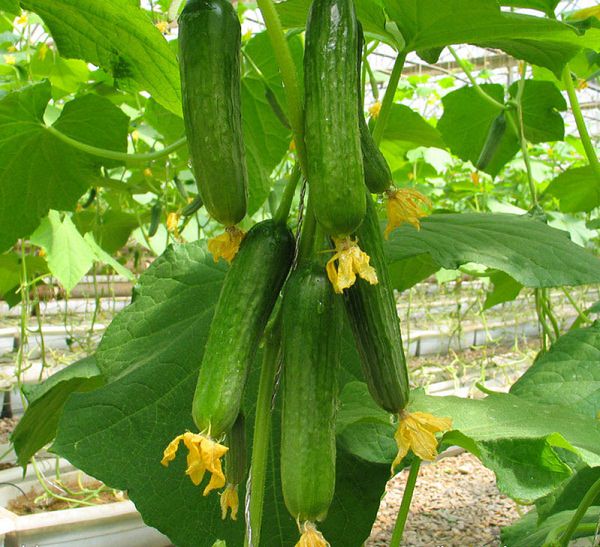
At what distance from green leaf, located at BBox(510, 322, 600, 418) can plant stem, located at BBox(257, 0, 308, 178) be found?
2.06ft

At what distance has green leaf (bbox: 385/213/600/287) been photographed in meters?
0.87

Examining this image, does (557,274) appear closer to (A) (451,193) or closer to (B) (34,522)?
(B) (34,522)

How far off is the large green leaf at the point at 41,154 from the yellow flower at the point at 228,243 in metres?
0.70

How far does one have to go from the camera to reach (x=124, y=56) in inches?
37.8

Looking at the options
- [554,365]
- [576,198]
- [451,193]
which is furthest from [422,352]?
[554,365]

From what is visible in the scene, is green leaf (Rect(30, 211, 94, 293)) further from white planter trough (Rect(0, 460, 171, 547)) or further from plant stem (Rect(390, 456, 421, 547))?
plant stem (Rect(390, 456, 421, 547))

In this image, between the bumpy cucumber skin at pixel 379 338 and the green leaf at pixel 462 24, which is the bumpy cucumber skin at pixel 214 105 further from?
the green leaf at pixel 462 24

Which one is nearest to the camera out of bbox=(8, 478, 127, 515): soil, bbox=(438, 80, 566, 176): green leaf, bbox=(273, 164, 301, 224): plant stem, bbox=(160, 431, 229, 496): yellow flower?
bbox=(160, 431, 229, 496): yellow flower

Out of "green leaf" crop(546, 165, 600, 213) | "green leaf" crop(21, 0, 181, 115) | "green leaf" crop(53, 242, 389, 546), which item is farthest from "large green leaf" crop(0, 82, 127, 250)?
"green leaf" crop(546, 165, 600, 213)

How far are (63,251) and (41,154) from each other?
0.66 meters

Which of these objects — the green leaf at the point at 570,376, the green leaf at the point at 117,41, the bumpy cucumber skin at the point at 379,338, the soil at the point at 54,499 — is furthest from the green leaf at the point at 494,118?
the soil at the point at 54,499

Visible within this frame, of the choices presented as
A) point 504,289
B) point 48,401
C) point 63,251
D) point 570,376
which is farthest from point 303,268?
point 63,251

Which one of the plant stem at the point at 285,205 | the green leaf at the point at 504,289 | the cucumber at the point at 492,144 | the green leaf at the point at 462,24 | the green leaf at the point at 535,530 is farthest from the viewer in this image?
the green leaf at the point at 504,289

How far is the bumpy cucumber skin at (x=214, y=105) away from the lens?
1.90ft
